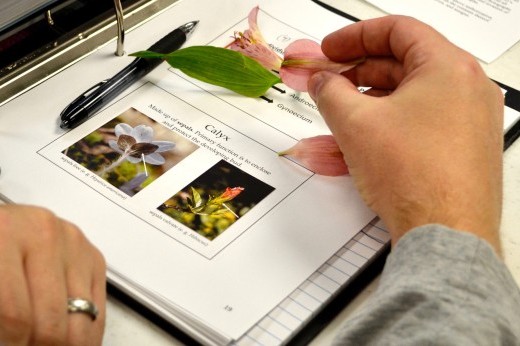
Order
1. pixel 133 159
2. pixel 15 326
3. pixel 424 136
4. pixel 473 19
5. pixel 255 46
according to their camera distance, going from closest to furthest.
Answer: pixel 15 326
pixel 424 136
pixel 133 159
pixel 255 46
pixel 473 19

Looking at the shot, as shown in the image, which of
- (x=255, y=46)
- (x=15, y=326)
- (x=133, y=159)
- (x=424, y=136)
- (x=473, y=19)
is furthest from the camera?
(x=473, y=19)

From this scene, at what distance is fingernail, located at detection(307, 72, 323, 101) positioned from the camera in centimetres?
78

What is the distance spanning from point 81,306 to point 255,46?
41 centimetres

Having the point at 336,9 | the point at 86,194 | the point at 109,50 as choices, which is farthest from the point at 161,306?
the point at 336,9

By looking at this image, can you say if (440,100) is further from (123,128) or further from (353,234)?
(123,128)

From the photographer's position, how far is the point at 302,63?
858 mm

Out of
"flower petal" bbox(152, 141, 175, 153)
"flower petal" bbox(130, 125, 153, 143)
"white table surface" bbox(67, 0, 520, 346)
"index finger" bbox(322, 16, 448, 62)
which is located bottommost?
"white table surface" bbox(67, 0, 520, 346)

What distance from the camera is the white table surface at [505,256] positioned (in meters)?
0.65

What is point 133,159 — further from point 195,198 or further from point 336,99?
point 336,99

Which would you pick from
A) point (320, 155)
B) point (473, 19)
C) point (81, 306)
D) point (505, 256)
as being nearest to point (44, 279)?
point (81, 306)

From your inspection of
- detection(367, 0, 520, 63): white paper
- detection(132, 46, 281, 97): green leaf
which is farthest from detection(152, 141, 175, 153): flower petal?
detection(367, 0, 520, 63): white paper

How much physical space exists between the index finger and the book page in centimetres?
7

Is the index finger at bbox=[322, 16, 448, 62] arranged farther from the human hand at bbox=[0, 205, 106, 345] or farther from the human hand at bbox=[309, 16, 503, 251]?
the human hand at bbox=[0, 205, 106, 345]

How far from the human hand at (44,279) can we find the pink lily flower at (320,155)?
24 centimetres
